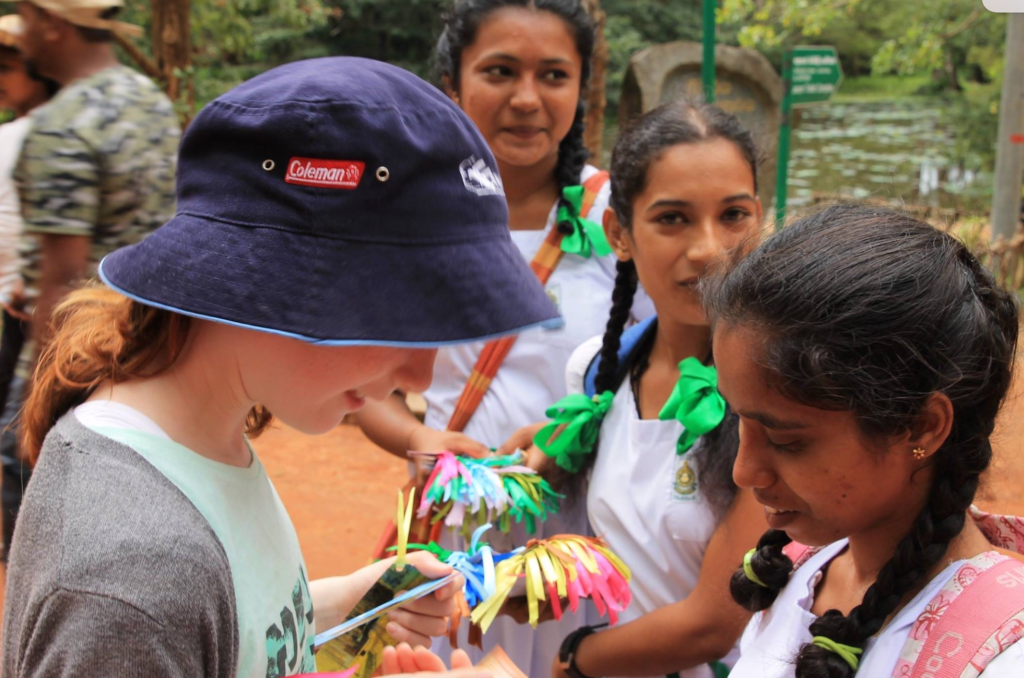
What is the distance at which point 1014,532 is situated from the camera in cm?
139

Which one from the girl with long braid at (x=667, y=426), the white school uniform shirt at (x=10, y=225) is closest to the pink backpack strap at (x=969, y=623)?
the girl with long braid at (x=667, y=426)

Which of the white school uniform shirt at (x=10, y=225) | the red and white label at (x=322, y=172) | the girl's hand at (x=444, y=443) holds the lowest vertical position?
the girl's hand at (x=444, y=443)

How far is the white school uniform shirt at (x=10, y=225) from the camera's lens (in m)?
3.14

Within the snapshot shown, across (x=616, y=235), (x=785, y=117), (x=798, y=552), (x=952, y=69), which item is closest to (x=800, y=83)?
(x=785, y=117)

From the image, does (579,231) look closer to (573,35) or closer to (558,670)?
(573,35)

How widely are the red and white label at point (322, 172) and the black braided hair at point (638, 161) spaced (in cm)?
111

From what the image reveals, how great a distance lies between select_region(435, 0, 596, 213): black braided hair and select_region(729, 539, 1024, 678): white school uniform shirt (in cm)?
133

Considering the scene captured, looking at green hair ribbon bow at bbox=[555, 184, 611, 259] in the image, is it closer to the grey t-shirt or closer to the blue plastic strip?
the blue plastic strip

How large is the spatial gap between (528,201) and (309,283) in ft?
5.83

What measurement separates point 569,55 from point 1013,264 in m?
7.07

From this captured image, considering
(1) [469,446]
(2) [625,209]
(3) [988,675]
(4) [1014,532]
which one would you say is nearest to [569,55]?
(2) [625,209]

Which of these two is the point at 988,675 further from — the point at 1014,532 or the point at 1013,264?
the point at 1013,264

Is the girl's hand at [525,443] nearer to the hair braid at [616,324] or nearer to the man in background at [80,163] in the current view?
the hair braid at [616,324]

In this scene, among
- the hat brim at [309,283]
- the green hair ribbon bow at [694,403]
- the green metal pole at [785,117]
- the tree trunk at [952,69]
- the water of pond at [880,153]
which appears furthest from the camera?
the tree trunk at [952,69]
